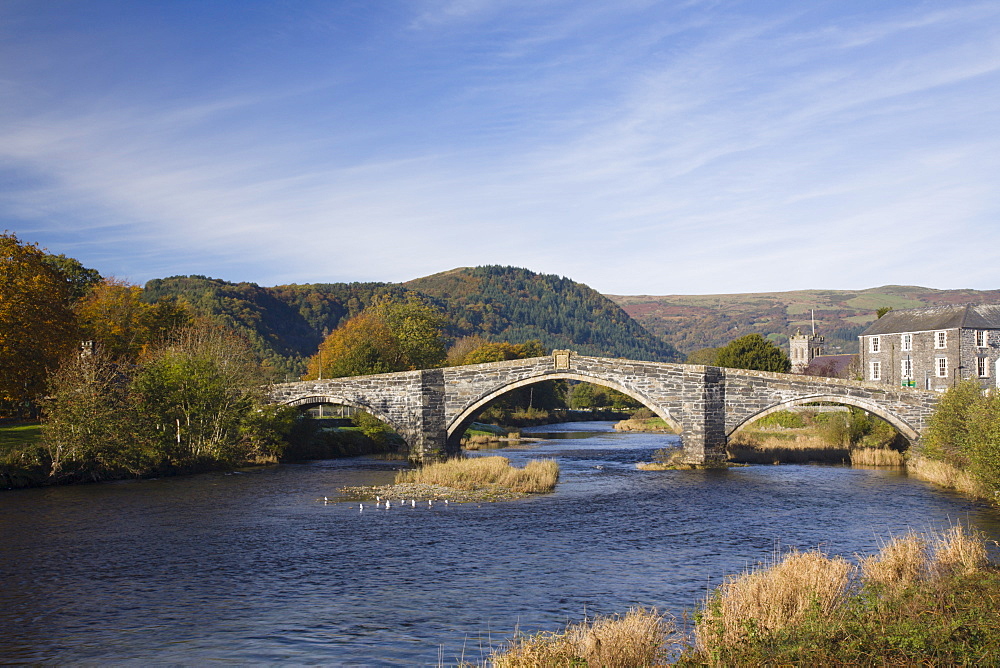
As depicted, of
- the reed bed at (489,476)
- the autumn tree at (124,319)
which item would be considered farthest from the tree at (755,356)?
the autumn tree at (124,319)

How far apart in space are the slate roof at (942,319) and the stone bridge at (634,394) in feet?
76.5

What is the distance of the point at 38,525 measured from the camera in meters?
24.9

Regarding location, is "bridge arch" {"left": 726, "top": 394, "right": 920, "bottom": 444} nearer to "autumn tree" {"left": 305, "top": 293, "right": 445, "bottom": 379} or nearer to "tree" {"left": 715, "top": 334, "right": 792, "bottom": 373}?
"autumn tree" {"left": 305, "top": 293, "right": 445, "bottom": 379}

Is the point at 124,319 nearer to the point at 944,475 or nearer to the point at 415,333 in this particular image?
the point at 415,333

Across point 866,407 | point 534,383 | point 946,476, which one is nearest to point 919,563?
point 946,476

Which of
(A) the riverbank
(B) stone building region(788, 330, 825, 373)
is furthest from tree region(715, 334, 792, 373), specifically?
(A) the riverbank

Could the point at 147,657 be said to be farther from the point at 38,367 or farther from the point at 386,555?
the point at 38,367

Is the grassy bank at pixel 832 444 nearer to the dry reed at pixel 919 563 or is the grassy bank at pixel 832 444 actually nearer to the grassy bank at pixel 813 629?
the dry reed at pixel 919 563

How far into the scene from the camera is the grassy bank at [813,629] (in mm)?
10047

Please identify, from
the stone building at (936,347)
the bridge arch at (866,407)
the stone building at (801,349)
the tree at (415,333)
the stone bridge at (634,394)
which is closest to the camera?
the bridge arch at (866,407)

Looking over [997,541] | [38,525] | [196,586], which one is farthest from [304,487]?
[997,541]

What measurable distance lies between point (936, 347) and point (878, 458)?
2248 centimetres

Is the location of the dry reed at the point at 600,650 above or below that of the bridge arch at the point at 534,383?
below

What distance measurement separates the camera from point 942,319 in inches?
2370
